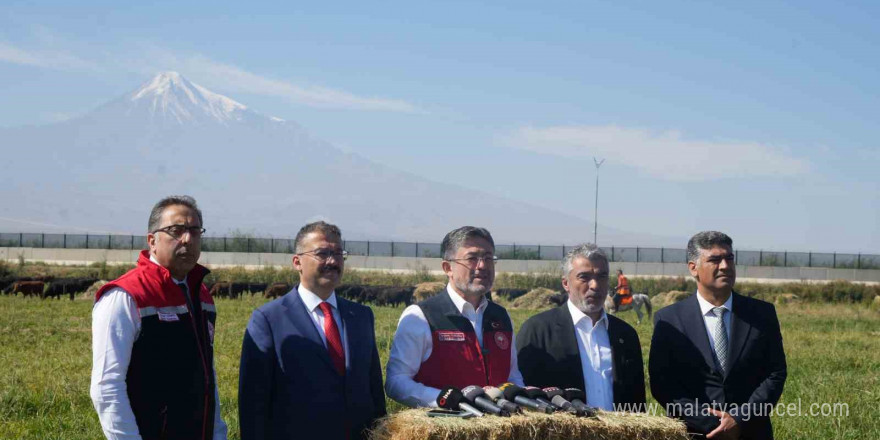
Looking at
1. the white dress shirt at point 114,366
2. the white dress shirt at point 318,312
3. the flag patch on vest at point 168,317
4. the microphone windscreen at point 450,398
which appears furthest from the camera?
the white dress shirt at point 318,312

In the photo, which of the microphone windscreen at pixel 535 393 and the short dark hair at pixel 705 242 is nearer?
the microphone windscreen at pixel 535 393

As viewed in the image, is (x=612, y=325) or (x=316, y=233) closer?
(x=316, y=233)

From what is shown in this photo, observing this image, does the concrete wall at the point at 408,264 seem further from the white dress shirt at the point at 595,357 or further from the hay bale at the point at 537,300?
the white dress shirt at the point at 595,357

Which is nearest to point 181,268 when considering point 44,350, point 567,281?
point 567,281

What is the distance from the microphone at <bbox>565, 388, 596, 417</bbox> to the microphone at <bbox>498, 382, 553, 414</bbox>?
0.19 m

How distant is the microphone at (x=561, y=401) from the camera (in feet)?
15.5

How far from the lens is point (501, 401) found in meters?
4.66

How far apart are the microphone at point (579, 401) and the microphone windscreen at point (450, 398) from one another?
1.99 feet

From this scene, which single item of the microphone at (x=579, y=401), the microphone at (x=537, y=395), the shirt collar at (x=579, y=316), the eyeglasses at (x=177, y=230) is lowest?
the microphone at (x=579, y=401)

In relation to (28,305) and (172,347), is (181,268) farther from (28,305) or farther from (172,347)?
(28,305)

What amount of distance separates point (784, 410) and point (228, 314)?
48.1 feet

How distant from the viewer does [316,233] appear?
5.29 metres

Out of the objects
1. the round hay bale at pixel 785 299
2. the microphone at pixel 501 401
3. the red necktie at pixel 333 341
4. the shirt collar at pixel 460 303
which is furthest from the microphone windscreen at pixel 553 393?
the round hay bale at pixel 785 299

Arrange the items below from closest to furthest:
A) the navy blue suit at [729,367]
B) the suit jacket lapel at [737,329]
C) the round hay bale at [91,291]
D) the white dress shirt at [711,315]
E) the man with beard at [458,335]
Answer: the man with beard at [458,335] < the navy blue suit at [729,367] < the suit jacket lapel at [737,329] < the white dress shirt at [711,315] < the round hay bale at [91,291]
